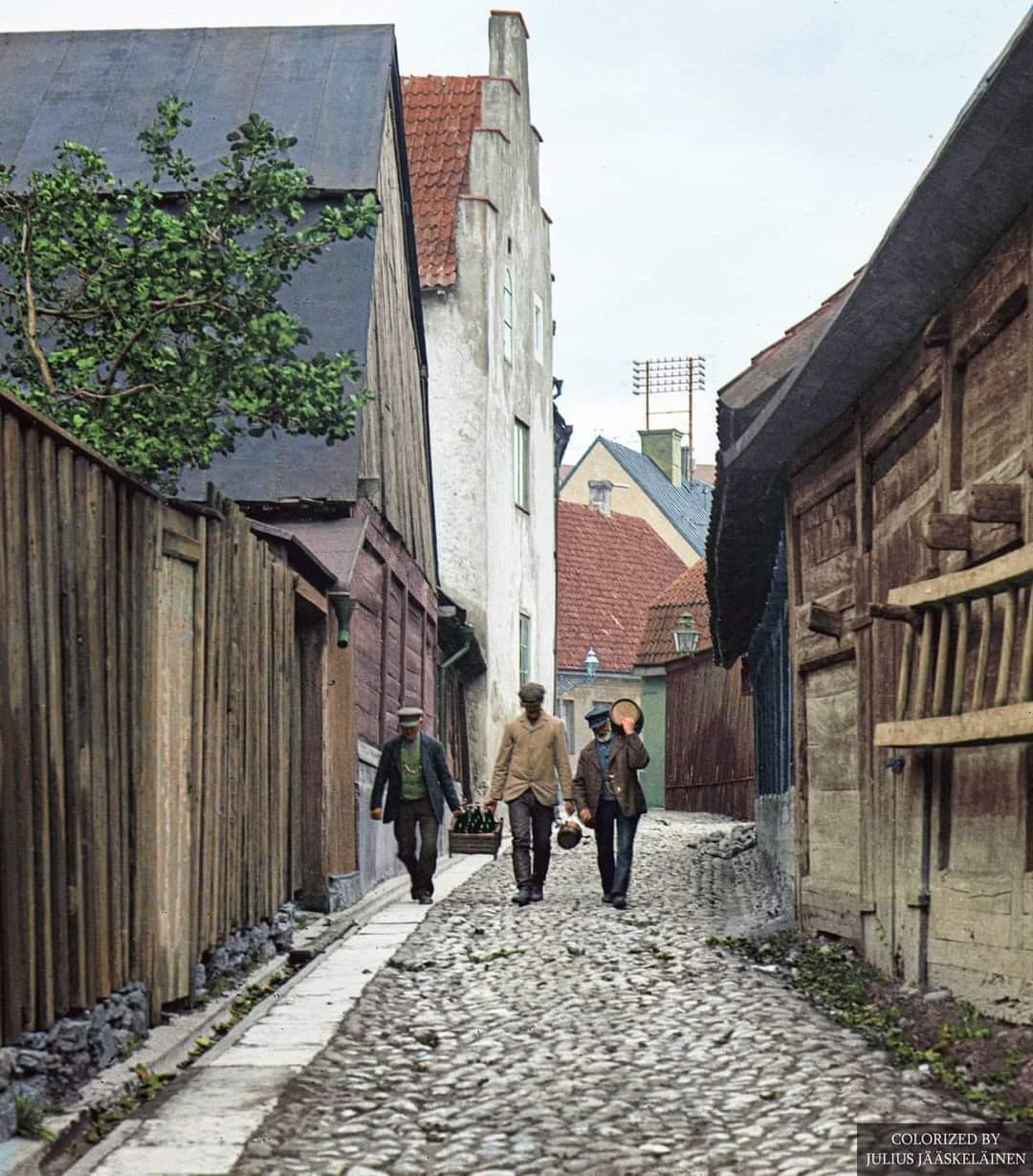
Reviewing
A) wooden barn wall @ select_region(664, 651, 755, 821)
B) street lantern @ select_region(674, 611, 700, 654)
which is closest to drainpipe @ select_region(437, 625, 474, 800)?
wooden barn wall @ select_region(664, 651, 755, 821)

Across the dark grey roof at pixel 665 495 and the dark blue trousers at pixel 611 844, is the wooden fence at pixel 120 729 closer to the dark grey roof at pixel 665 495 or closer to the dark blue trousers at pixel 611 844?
the dark blue trousers at pixel 611 844

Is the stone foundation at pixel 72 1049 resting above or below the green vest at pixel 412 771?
below

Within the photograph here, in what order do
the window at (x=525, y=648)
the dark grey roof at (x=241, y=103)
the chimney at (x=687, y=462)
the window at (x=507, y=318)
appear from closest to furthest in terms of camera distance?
the dark grey roof at (x=241, y=103) < the window at (x=507, y=318) < the window at (x=525, y=648) < the chimney at (x=687, y=462)

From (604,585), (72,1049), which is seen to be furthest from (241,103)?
(604,585)

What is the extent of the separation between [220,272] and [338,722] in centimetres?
417

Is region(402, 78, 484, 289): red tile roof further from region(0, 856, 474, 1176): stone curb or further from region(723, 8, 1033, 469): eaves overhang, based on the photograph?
region(0, 856, 474, 1176): stone curb

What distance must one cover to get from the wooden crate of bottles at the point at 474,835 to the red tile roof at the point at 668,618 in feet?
53.2

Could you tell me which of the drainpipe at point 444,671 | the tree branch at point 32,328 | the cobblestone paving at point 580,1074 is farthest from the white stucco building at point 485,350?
the cobblestone paving at point 580,1074

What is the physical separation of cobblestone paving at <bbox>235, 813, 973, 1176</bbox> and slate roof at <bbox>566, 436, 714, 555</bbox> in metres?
40.2

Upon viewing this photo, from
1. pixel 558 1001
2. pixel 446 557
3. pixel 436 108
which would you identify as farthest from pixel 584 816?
pixel 436 108

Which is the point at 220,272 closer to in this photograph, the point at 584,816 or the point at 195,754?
the point at 195,754

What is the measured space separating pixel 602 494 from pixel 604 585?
796 centimetres

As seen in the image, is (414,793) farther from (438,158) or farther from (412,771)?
(438,158)

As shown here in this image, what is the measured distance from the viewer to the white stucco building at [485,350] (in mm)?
26531
